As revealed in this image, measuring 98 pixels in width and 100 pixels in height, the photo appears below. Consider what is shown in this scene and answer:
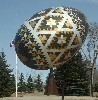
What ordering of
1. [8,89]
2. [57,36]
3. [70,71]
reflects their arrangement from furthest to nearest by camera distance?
[8,89]
[70,71]
[57,36]

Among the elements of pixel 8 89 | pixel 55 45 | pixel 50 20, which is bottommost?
pixel 8 89

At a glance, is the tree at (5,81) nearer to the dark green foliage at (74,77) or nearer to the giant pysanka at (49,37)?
the dark green foliage at (74,77)

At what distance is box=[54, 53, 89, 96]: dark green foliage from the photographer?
53531 millimetres

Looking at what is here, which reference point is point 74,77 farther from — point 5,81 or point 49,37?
point 49,37

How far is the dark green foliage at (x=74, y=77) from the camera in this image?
2108 inches

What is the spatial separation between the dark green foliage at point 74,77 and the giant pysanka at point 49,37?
2621cm

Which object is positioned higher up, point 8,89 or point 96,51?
point 96,51

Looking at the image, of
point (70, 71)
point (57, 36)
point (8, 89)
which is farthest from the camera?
point (8, 89)

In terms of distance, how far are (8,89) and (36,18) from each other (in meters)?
A: 32.3

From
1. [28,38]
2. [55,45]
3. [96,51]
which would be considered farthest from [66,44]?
[96,51]

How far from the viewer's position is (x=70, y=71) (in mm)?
53656

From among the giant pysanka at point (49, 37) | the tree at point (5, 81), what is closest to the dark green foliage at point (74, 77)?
the tree at point (5, 81)

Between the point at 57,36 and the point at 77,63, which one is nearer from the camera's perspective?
the point at 57,36

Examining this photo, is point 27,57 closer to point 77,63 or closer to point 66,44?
point 66,44
